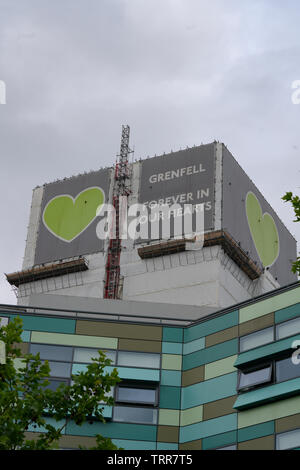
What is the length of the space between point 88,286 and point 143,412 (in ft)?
194

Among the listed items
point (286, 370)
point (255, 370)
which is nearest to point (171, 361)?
point (255, 370)

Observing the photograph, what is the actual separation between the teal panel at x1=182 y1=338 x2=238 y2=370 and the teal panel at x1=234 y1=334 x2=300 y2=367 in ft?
3.28

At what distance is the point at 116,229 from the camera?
4060 inches

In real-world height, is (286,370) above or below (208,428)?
above

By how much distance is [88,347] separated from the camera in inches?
1722

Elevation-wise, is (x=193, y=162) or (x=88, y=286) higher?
(x=193, y=162)

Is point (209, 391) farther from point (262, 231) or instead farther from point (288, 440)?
point (262, 231)

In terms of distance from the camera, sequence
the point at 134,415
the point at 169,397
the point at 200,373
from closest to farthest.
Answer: the point at 134,415, the point at 200,373, the point at 169,397

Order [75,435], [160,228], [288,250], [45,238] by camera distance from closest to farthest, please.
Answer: [75,435] → [160,228] → [45,238] → [288,250]

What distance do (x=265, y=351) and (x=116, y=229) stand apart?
2553 inches

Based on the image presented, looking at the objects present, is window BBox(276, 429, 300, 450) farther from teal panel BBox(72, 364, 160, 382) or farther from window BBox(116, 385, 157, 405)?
teal panel BBox(72, 364, 160, 382)

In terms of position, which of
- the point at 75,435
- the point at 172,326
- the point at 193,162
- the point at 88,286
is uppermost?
the point at 193,162

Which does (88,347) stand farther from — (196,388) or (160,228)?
(160,228)
